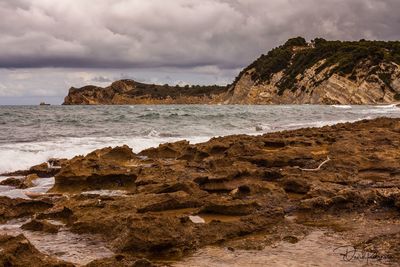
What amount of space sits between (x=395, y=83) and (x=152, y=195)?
100755 millimetres

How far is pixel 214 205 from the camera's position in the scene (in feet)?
27.8

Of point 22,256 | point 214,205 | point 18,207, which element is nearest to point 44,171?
point 18,207

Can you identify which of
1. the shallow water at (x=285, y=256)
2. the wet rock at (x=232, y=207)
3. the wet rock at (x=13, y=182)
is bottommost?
the wet rock at (x=13, y=182)

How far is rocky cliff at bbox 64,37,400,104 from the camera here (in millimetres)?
101500

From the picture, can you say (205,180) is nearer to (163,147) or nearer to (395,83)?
(163,147)

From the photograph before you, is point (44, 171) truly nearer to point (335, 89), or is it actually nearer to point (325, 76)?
point (335, 89)

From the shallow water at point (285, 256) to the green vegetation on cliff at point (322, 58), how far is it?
333ft

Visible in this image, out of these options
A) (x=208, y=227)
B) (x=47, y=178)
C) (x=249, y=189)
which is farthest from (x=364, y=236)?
(x=47, y=178)

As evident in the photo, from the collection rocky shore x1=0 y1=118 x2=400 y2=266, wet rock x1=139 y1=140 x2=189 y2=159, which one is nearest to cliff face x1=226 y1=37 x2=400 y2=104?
wet rock x1=139 y1=140 x2=189 y2=159

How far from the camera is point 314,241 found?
6992mm

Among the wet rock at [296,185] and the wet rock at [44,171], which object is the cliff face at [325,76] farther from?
the wet rock at [296,185]

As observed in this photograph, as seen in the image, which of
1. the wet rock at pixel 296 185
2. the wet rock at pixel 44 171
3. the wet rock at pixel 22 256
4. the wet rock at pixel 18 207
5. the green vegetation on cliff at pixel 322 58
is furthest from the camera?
the green vegetation on cliff at pixel 322 58

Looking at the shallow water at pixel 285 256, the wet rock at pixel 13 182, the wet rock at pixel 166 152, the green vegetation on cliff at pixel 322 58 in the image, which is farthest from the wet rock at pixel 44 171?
the green vegetation on cliff at pixel 322 58

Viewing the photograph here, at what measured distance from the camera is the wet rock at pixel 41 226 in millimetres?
7906
